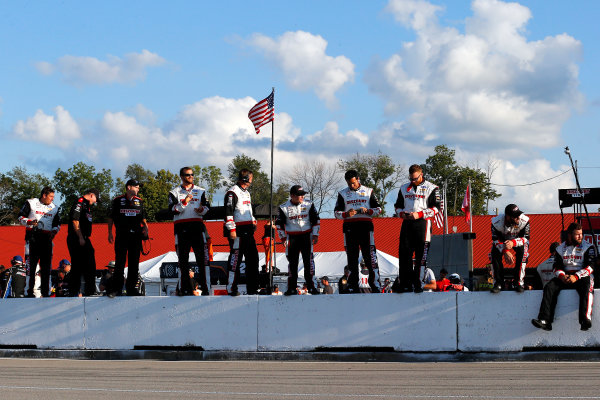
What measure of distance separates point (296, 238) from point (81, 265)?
380 cm

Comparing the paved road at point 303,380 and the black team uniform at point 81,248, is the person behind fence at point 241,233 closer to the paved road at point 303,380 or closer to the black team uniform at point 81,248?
the paved road at point 303,380

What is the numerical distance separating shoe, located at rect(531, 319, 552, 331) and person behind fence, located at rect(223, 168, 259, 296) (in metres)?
4.41

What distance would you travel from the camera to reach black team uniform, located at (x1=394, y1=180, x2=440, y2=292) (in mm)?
10859

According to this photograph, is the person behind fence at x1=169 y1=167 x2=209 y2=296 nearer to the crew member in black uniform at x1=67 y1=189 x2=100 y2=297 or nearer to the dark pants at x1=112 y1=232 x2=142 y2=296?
the dark pants at x1=112 y1=232 x2=142 y2=296

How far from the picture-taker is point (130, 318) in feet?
39.7

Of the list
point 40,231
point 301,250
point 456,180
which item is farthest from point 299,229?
point 456,180

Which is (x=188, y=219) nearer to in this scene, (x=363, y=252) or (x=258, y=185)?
(x=363, y=252)

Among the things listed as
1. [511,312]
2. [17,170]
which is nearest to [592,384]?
[511,312]

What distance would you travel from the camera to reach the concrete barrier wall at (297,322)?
10.4 metres

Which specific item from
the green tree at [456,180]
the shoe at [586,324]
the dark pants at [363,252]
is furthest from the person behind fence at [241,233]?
the green tree at [456,180]

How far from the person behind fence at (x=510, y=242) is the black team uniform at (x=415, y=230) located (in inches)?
37.7

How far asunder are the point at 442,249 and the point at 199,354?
1231 cm

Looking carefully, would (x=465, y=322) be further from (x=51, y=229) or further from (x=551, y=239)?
(x=551, y=239)

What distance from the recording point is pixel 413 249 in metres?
11.0
